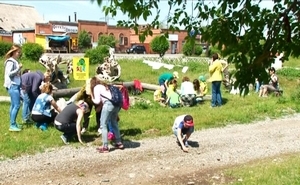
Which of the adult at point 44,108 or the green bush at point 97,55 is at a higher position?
the green bush at point 97,55

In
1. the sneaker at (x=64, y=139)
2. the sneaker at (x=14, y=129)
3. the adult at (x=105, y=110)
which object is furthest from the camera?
the sneaker at (x=14, y=129)

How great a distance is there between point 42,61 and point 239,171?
10832 millimetres

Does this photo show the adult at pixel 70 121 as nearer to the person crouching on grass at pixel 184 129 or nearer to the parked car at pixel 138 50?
the person crouching on grass at pixel 184 129

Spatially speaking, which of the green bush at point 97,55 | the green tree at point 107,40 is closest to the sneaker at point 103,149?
the green bush at point 97,55

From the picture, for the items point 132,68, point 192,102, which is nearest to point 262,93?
point 192,102

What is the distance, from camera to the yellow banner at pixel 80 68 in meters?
18.2

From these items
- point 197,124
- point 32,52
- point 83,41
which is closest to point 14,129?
point 197,124

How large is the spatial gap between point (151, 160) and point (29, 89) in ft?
13.4

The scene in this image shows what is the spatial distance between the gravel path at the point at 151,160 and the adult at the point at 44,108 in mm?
1448

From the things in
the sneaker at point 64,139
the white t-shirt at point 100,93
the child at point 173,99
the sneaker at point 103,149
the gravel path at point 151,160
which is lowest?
the gravel path at point 151,160

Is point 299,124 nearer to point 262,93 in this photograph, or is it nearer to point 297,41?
point 262,93

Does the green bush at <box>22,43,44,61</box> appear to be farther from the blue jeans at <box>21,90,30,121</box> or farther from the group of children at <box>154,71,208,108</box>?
the blue jeans at <box>21,90,30,121</box>

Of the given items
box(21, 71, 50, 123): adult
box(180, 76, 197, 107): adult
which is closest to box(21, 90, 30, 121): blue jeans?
box(21, 71, 50, 123): adult

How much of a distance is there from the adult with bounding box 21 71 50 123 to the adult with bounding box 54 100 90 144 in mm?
1924
